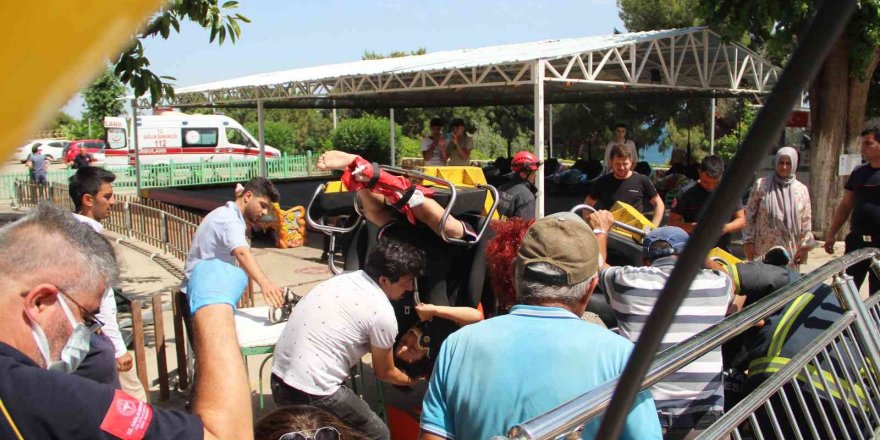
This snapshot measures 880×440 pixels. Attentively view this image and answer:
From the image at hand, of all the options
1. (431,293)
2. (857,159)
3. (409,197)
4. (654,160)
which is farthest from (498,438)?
(654,160)

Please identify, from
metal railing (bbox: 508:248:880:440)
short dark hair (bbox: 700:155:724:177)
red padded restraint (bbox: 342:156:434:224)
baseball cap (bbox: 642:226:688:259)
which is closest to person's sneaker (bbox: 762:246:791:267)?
metal railing (bbox: 508:248:880:440)

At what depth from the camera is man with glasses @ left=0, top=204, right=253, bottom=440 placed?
1.28 meters

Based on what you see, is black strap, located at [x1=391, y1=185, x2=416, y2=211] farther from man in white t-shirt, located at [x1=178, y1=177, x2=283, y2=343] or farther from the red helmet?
the red helmet

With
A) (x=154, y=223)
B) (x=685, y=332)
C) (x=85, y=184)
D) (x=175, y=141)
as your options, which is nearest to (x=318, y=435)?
(x=685, y=332)

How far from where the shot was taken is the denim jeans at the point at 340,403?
315 centimetres

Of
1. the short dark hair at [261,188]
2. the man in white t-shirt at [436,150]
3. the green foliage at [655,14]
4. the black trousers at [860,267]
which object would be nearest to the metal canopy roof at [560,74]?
the man in white t-shirt at [436,150]

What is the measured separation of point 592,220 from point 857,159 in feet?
25.5

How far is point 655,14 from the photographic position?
30031 millimetres

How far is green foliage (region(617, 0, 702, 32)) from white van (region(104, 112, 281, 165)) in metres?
16.9

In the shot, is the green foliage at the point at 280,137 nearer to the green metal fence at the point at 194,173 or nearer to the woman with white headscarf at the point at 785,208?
the green metal fence at the point at 194,173

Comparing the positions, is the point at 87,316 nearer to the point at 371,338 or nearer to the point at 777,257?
the point at 371,338

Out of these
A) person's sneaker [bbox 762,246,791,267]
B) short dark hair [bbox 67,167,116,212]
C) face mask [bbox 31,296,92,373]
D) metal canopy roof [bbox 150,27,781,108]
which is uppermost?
metal canopy roof [bbox 150,27,781,108]

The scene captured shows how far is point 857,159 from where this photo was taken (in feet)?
32.3

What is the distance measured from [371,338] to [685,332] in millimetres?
1390
